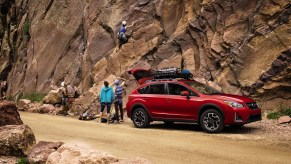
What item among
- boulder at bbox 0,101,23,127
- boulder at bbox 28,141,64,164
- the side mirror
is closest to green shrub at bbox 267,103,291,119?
the side mirror

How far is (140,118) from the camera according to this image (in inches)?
614

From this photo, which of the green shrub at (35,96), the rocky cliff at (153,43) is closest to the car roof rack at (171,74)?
the rocky cliff at (153,43)

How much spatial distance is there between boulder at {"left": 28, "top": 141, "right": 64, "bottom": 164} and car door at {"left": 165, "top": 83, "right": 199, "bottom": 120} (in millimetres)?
6169

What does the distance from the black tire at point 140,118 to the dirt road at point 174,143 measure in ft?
1.01

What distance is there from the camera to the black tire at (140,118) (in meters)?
15.4

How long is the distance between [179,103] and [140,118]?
1870 mm

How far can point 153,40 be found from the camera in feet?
73.7

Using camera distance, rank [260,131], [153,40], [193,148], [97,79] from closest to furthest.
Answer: [193,148]
[260,131]
[153,40]
[97,79]

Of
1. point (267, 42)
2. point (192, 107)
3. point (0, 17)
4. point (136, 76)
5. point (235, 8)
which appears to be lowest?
point (192, 107)

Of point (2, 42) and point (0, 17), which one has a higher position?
point (0, 17)

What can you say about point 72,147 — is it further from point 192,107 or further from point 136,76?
point 136,76

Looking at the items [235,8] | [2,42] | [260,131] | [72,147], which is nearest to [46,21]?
[2,42]

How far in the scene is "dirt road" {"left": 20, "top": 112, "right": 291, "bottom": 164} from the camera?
9617 mm

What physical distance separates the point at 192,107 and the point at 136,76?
21.8ft
